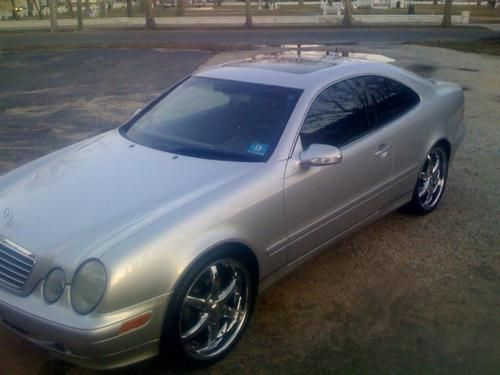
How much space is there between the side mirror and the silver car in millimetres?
10

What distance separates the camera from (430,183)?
16.5 feet

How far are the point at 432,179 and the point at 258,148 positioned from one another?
2.17 m

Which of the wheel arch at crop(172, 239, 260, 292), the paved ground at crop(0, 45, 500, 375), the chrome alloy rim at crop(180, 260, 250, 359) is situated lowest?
the paved ground at crop(0, 45, 500, 375)

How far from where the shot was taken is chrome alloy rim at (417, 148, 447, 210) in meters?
4.93

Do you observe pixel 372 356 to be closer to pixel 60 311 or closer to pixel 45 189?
pixel 60 311

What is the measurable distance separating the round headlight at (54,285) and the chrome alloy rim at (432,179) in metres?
3.25

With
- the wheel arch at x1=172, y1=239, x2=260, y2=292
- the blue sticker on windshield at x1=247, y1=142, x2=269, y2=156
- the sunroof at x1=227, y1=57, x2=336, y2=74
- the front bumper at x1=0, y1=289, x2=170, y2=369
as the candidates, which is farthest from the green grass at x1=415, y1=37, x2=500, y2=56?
the front bumper at x1=0, y1=289, x2=170, y2=369

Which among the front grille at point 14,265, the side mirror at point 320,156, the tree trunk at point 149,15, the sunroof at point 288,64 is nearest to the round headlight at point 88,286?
the front grille at point 14,265

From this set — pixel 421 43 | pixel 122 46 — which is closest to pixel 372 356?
pixel 421 43

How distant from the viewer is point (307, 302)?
3.72 metres

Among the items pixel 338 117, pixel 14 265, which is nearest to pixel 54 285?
pixel 14 265

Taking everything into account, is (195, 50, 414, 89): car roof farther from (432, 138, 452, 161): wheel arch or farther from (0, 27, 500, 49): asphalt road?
(0, 27, 500, 49): asphalt road

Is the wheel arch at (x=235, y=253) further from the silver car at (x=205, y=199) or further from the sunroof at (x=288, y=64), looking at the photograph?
the sunroof at (x=288, y=64)

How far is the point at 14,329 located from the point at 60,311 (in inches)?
16.1
